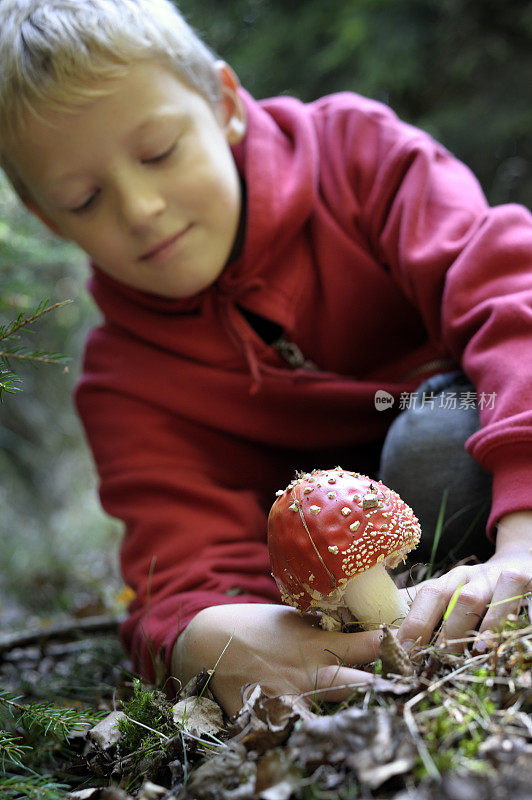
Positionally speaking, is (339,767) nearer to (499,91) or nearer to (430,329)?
(430,329)

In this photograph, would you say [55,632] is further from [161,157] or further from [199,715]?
[161,157]

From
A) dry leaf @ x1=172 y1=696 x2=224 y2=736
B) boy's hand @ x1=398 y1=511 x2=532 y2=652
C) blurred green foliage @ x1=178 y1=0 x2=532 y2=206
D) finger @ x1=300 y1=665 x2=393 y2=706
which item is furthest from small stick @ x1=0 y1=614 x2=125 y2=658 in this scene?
blurred green foliage @ x1=178 y1=0 x2=532 y2=206

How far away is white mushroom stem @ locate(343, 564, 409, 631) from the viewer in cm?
114

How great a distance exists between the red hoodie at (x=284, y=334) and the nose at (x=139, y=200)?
0.31 metres

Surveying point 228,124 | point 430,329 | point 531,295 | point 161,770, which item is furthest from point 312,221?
point 161,770

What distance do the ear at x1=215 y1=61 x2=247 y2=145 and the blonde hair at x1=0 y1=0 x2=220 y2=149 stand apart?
0.17 m

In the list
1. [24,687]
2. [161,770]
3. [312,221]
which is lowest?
[24,687]

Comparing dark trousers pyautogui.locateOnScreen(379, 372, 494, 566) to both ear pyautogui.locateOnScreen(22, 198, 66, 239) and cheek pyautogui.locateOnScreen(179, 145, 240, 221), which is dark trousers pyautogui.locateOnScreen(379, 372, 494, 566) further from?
ear pyautogui.locateOnScreen(22, 198, 66, 239)

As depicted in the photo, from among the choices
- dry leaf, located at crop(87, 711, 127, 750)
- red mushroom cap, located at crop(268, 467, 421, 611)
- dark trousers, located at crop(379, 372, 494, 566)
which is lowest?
dark trousers, located at crop(379, 372, 494, 566)

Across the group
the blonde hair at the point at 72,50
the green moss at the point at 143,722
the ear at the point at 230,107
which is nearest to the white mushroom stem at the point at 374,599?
the green moss at the point at 143,722

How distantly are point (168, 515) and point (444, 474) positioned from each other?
73 cm

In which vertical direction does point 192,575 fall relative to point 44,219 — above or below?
below

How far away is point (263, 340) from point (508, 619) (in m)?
1.15

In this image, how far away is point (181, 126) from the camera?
5.40 feet
